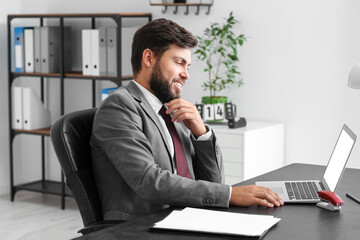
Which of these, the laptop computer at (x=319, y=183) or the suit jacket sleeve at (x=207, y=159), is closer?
the laptop computer at (x=319, y=183)

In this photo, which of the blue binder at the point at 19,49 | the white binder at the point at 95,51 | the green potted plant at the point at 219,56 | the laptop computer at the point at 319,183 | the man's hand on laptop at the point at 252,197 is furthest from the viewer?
the blue binder at the point at 19,49

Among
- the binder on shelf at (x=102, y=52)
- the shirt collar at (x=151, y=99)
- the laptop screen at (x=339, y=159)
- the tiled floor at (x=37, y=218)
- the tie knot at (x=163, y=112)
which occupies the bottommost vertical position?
the tiled floor at (x=37, y=218)

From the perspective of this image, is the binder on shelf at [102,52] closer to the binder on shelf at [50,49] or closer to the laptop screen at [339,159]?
the binder on shelf at [50,49]

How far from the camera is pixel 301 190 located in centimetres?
200

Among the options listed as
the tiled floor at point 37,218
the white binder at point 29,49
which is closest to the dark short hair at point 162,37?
the tiled floor at point 37,218

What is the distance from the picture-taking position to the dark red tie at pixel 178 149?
2.12 meters

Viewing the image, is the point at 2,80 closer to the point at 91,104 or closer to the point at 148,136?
the point at 91,104

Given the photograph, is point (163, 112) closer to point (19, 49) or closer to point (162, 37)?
point (162, 37)

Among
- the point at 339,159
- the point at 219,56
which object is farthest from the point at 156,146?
the point at 219,56

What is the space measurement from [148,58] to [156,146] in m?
0.32

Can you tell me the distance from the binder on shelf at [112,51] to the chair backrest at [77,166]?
7.30ft

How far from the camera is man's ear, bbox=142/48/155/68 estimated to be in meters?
2.11

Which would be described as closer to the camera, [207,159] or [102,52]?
[207,159]

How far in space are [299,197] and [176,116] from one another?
0.50 meters
